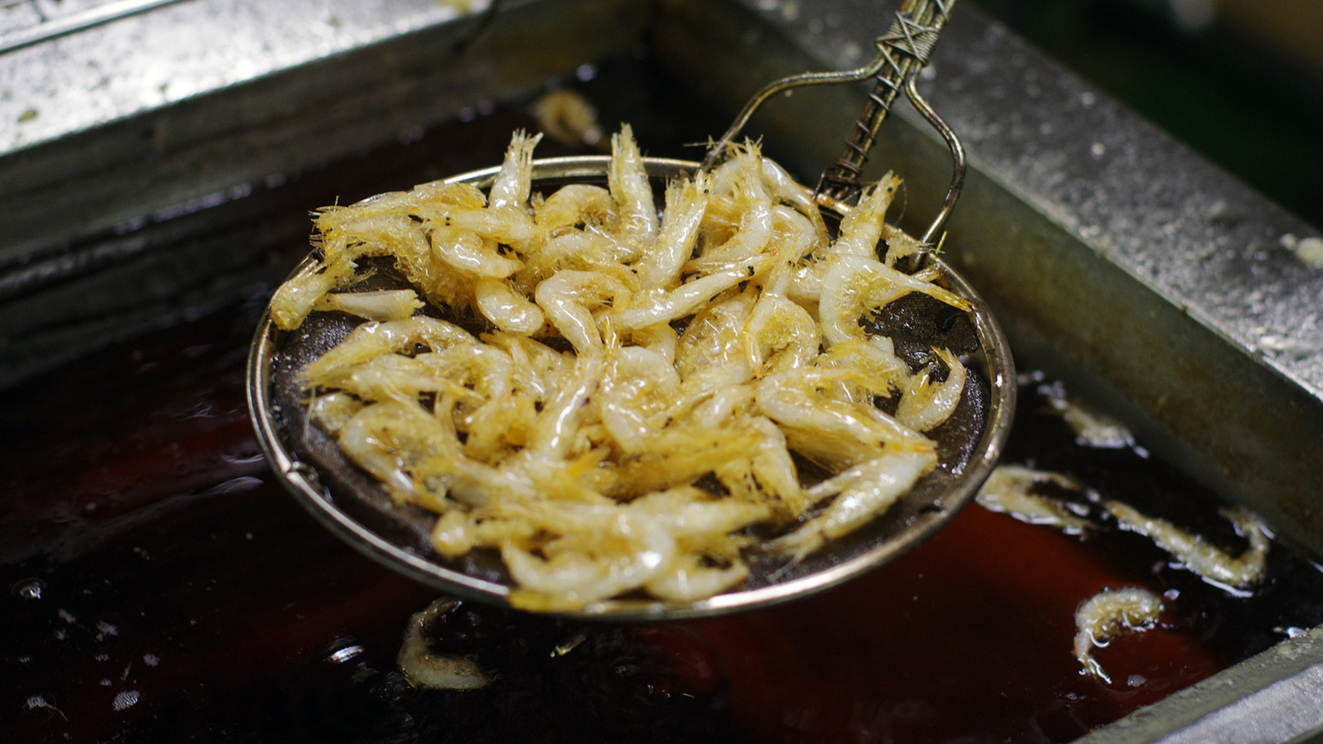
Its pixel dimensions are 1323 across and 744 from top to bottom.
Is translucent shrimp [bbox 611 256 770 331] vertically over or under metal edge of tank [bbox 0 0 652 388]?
over

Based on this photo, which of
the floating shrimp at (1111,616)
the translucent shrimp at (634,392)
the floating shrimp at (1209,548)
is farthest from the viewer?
the floating shrimp at (1209,548)

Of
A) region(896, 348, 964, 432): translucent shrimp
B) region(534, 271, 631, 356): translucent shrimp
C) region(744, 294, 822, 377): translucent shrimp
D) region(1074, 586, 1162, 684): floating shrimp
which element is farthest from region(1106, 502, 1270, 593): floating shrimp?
region(534, 271, 631, 356): translucent shrimp

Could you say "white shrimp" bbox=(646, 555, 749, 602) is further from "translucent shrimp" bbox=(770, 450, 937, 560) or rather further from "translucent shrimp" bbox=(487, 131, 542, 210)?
"translucent shrimp" bbox=(487, 131, 542, 210)

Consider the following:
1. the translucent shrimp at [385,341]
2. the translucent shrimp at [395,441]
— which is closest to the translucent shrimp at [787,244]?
the translucent shrimp at [385,341]

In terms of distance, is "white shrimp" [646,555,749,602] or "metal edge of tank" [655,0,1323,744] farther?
"metal edge of tank" [655,0,1323,744]

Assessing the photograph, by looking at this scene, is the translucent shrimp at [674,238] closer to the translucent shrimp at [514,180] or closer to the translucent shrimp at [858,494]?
the translucent shrimp at [514,180]

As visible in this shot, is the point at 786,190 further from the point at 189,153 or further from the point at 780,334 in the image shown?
the point at 189,153

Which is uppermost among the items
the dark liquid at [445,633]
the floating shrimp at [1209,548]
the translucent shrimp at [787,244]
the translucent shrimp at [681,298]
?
the translucent shrimp at [787,244]

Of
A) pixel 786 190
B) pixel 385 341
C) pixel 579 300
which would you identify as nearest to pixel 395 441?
pixel 385 341
